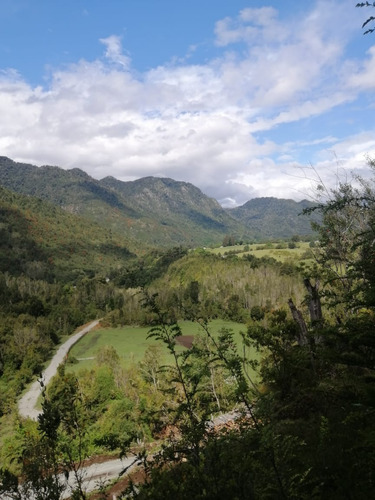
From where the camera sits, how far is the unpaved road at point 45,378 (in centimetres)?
4272

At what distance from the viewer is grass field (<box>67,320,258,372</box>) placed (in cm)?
6339

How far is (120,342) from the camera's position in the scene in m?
77.1

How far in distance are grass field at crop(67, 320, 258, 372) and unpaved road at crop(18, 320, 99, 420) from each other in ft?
6.25

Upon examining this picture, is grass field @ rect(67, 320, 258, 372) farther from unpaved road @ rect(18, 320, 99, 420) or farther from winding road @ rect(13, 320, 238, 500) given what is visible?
winding road @ rect(13, 320, 238, 500)

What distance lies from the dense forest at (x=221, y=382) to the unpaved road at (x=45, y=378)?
6.40ft

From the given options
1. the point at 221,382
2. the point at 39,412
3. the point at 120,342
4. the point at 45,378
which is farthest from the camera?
the point at 120,342

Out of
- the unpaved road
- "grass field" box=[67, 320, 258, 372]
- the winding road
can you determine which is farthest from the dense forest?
"grass field" box=[67, 320, 258, 372]

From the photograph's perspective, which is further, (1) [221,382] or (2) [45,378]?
(1) [221,382]

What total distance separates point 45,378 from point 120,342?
173 feet

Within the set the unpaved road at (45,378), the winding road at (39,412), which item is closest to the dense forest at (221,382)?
the winding road at (39,412)

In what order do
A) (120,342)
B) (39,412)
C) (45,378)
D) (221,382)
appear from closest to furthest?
(45,378) → (221,382) → (39,412) → (120,342)

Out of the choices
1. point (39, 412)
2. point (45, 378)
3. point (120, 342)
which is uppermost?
point (45, 378)

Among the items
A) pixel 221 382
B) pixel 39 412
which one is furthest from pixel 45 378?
pixel 221 382

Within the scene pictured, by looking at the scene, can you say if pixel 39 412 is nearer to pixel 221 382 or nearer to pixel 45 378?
pixel 45 378
